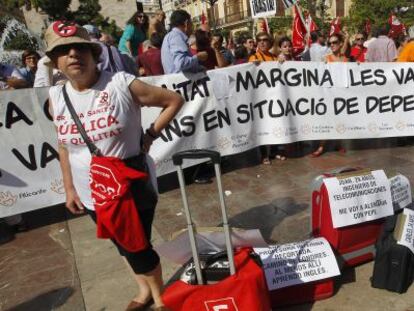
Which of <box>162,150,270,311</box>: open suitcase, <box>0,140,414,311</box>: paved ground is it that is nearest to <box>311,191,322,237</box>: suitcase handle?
<box>0,140,414,311</box>: paved ground

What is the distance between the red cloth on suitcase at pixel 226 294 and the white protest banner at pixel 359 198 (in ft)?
2.67

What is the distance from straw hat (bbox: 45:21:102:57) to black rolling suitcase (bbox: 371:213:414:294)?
2.18 m

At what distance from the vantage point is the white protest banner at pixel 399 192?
3.03m

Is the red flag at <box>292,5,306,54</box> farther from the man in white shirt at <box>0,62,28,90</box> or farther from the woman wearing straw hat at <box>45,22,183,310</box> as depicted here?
the woman wearing straw hat at <box>45,22,183,310</box>

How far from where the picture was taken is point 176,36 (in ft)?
16.4

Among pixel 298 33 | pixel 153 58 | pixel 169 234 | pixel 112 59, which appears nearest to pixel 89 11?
pixel 298 33

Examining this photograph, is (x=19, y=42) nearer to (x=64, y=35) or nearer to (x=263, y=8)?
(x=263, y=8)

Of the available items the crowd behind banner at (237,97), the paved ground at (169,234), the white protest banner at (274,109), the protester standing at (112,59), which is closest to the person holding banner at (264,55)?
the crowd behind banner at (237,97)

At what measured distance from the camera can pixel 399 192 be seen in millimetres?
3064

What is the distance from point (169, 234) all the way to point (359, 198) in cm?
183

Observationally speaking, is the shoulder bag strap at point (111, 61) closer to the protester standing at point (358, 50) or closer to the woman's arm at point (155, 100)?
the woman's arm at point (155, 100)

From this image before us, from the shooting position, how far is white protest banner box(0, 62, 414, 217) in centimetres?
506

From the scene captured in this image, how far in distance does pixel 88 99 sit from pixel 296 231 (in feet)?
7.51

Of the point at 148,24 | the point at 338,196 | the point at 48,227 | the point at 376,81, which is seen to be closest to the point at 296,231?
the point at 338,196
